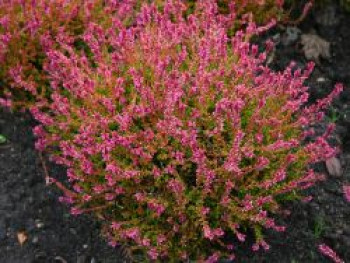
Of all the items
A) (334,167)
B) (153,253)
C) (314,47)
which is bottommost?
(153,253)

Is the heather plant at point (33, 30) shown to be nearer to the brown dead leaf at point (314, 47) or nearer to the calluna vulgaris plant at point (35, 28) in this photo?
the calluna vulgaris plant at point (35, 28)

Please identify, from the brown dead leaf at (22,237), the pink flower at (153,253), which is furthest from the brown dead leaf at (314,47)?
the brown dead leaf at (22,237)

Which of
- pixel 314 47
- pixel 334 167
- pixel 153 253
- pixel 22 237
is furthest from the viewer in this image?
pixel 314 47

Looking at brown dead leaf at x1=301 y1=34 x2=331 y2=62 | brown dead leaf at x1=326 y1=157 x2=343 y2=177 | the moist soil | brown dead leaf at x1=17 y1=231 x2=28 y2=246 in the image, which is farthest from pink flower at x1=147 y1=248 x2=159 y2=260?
brown dead leaf at x1=301 y1=34 x2=331 y2=62

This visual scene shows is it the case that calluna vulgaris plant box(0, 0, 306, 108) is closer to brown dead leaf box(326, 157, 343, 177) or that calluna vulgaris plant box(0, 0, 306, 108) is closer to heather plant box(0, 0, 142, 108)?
heather plant box(0, 0, 142, 108)

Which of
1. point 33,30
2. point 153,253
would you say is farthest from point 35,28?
point 153,253

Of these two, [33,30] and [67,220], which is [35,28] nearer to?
[33,30]

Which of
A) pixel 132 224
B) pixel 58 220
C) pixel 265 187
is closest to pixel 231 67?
pixel 265 187
